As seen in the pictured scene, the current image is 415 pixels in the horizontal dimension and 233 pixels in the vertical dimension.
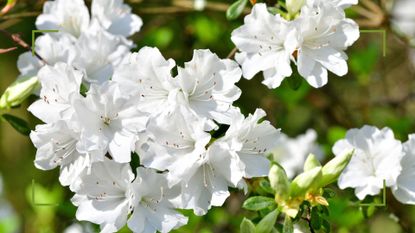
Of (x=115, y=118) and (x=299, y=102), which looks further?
(x=299, y=102)

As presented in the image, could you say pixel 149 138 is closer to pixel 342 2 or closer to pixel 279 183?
pixel 279 183

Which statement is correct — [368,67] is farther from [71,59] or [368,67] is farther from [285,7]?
[71,59]

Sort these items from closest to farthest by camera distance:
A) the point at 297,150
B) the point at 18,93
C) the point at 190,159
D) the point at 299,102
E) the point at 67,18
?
1. the point at 190,159
2. the point at 18,93
3. the point at 67,18
4. the point at 297,150
5. the point at 299,102

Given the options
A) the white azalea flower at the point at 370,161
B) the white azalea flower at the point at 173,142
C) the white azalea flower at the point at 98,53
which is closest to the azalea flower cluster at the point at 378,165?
the white azalea flower at the point at 370,161

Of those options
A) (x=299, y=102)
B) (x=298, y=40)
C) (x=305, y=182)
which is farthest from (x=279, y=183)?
(x=299, y=102)

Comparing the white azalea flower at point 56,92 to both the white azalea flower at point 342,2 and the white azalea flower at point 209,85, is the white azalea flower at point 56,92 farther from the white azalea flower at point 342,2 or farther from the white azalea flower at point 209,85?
the white azalea flower at point 342,2
